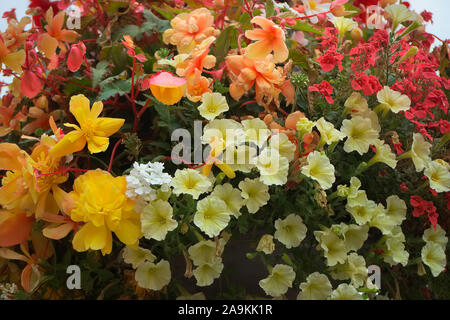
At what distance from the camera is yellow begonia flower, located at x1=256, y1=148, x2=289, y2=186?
600 millimetres

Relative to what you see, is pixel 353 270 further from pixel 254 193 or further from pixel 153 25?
pixel 153 25

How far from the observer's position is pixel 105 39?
33.8 inches

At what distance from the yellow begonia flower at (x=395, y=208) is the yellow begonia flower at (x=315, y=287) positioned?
0.16 metres

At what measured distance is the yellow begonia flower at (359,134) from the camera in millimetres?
677

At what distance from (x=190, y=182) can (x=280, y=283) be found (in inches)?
8.0

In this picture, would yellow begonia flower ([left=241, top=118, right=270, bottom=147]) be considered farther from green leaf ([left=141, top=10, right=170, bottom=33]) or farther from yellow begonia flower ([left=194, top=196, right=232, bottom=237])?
green leaf ([left=141, top=10, right=170, bottom=33])

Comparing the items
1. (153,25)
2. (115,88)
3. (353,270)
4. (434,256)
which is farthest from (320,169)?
(153,25)

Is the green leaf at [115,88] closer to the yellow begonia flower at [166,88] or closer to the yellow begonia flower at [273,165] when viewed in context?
the yellow begonia flower at [166,88]

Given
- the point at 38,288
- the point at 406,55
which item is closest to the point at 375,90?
the point at 406,55

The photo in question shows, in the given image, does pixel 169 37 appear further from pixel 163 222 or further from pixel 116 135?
pixel 163 222

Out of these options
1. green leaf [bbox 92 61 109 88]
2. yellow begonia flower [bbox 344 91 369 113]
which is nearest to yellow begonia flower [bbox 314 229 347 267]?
yellow begonia flower [bbox 344 91 369 113]

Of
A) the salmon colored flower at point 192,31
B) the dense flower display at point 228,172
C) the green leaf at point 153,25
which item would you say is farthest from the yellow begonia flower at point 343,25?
the green leaf at point 153,25

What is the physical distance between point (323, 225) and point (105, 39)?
563mm

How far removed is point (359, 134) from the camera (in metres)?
0.69
